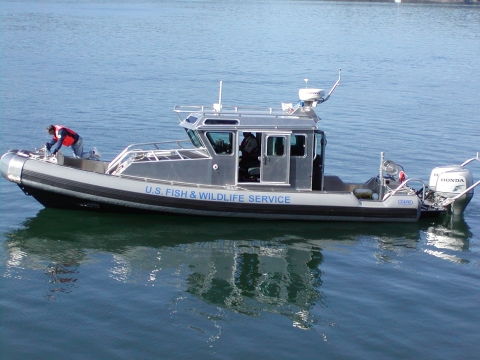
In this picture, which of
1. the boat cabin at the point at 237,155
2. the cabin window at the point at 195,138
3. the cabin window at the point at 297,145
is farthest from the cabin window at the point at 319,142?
the cabin window at the point at 195,138

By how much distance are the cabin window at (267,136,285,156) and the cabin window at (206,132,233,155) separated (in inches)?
28.1

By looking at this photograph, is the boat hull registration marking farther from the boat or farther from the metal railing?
the metal railing

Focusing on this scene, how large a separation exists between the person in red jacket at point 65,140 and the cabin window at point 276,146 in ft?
11.9

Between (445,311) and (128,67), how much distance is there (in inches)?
989

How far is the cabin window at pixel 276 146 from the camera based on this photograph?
1285cm

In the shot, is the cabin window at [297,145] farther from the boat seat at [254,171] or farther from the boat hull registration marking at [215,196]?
the boat hull registration marking at [215,196]

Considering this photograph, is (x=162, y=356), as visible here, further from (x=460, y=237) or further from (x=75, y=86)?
(x=75, y=86)

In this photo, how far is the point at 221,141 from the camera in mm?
12805

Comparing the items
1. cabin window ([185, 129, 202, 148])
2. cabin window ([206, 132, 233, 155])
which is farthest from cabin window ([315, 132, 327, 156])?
cabin window ([185, 129, 202, 148])

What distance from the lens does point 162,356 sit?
8.36 m

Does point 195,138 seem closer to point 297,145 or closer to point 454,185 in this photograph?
point 297,145

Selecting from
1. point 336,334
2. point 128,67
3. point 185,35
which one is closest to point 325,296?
point 336,334

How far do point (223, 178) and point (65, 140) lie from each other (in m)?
3.15

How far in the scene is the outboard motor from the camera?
13.6 meters
